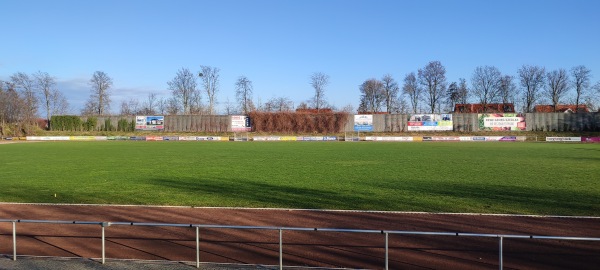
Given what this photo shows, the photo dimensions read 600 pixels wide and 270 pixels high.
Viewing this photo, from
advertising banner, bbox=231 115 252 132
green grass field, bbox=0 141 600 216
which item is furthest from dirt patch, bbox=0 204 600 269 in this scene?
advertising banner, bbox=231 115 252 132

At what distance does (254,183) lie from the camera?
18.9 m

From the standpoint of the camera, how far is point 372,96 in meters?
104

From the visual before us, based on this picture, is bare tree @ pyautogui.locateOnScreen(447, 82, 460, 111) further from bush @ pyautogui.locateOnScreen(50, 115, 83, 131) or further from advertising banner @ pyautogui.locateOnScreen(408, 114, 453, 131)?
bush @ pyautogui.locateOnScreen(50, 115, 83, 131)

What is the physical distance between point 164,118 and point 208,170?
57.4 meters

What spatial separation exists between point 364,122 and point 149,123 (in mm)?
37031

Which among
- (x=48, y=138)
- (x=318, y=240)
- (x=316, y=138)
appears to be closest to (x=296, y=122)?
(x=316, y=138)

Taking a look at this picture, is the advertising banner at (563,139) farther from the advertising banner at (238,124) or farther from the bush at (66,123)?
the bush at (66,123)

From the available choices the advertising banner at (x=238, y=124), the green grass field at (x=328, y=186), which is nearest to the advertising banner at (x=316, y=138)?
the advertising banner at (x=238, y=124)

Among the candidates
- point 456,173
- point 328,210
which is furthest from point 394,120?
point 328,210

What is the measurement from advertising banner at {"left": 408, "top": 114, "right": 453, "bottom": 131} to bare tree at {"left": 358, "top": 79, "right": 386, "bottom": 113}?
27.4m

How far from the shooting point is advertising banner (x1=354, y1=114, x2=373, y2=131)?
76438 millimetres

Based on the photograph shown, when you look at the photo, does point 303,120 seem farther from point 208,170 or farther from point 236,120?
point 208,170

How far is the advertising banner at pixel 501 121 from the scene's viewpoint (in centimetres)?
7175

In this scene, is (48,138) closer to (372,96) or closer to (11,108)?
(11,108)
